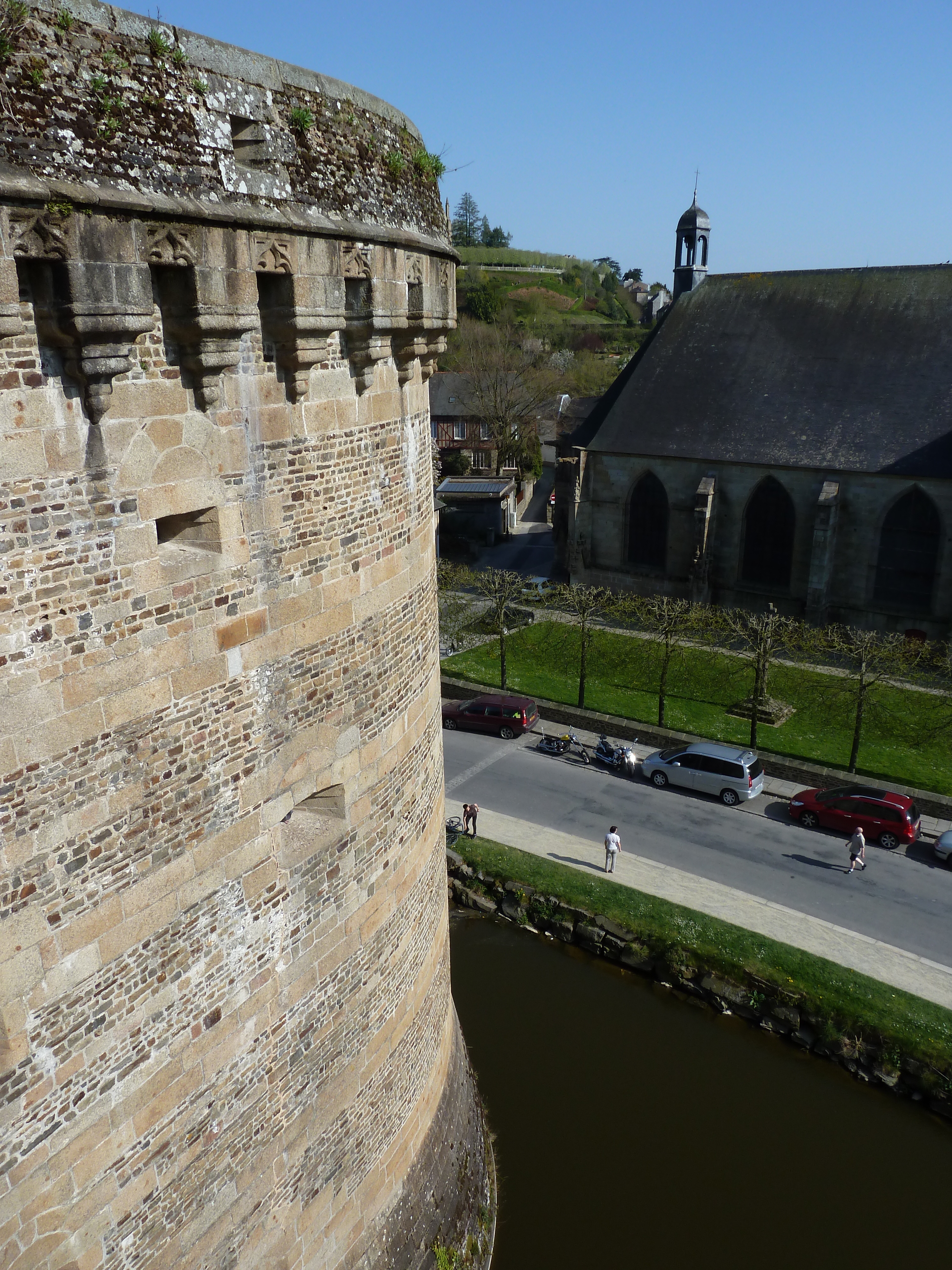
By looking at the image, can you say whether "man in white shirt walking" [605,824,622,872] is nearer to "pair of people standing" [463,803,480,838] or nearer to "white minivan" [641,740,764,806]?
"pair of people standing" [463,803,480,838]

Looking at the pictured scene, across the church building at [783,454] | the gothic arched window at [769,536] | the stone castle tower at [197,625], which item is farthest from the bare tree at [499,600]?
the stone castle tower at [197,625]

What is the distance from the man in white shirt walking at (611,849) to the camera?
62.1 feet

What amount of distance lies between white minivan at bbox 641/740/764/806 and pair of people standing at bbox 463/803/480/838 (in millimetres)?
5395

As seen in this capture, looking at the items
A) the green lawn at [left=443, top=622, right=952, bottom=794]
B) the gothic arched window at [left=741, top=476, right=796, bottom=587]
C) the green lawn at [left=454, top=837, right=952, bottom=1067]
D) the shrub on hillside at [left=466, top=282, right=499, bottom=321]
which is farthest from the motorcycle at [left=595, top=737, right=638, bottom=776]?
the shrub on hillside at [left=466, top=282, right=499, bottom=321]

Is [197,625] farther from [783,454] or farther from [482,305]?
[482,305]

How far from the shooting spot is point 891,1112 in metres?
13.9

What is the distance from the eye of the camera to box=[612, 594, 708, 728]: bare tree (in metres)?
26.6

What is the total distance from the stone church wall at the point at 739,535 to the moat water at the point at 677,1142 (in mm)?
20303

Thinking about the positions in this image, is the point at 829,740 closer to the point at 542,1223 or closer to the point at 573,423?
the point at 542,1223

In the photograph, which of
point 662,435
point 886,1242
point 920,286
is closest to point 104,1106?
point 886,1242

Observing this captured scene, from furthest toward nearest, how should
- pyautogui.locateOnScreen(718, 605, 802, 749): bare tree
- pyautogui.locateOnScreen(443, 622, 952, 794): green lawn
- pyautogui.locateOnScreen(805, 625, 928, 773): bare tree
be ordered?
pyautogui.locateOnScreen(718, 605, 802, 749): bare tree < pyautogui.locateOnScreen(443, 622, 952, 794): green lawn < pyautogui.locateOnScreen(805, 625, 928, 773): bare tree

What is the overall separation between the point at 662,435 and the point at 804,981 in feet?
79.9

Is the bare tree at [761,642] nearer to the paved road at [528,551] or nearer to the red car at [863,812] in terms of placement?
the red car at [863,812]

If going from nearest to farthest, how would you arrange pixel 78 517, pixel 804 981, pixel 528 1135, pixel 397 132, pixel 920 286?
pixel 78 517, pixel 397 132, pixel 528 1135, pixel 804 981, pixel 920 286
